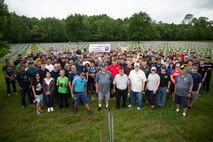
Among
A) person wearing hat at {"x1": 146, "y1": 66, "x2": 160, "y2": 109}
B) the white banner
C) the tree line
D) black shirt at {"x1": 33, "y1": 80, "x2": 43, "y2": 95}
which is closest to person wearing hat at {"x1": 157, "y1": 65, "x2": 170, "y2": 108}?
person wearing hat at {"x1": 146, "y1": 66, "x2": 160, "y2": 109}

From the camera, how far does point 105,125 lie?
5938mm

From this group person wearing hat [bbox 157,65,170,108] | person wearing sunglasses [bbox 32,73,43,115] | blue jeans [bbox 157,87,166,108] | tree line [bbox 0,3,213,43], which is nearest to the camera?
person wearing sunglasses [bbox 32,73,43,115]

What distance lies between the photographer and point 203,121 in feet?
20.3

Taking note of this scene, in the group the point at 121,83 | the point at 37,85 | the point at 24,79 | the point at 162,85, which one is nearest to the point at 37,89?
the point at 37,85

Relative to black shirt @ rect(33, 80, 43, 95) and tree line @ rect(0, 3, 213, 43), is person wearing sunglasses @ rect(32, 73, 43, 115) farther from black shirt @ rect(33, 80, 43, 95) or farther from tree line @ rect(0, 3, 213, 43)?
tree line @ rect(0, 3, 213, 43)

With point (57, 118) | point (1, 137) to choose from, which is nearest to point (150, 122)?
point (57, 118)

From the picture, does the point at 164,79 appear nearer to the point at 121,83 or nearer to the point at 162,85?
the point at 162,85

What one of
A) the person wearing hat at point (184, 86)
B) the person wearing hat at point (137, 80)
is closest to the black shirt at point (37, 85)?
the person wearing hat at point (137, 80)

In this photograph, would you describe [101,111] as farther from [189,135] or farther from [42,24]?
[42,24]

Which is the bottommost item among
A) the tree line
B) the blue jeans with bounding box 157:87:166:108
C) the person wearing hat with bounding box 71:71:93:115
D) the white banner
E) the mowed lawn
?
the mowed lawn

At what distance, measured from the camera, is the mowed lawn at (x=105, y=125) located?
531 cm

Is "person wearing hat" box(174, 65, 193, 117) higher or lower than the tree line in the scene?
lower

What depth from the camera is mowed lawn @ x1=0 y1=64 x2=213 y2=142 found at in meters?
5.31

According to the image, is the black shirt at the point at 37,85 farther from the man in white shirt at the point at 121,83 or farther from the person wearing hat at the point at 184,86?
the person wearing hat at the point at 184,86
